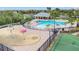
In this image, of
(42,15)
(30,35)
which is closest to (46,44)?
(30,35)

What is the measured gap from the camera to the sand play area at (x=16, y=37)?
9.54 ft

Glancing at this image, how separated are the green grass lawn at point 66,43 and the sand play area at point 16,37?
0.66ft

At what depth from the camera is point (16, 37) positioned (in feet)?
9.57

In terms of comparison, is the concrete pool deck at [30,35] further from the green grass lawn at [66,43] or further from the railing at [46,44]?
the green grass lawn at [66,43]

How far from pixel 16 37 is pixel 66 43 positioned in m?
0.51

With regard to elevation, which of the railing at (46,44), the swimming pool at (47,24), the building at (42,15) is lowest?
the railing at (46,44)

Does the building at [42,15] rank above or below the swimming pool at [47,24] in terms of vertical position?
above

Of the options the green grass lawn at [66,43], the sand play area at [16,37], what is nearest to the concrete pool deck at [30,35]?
the sand play area at [16,37]

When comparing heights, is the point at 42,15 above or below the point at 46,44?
above

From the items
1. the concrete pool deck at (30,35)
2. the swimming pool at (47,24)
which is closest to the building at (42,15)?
the swimming pool at (47,24)

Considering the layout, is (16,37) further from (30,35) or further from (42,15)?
(42,15)

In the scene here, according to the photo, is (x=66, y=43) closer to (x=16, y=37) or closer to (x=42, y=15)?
(x=42, y=15)
